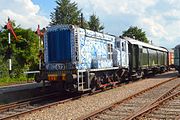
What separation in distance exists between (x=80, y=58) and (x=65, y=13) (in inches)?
1918

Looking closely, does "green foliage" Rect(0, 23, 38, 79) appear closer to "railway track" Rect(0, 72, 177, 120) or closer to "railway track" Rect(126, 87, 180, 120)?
"railway track" Rect(0, 72, 177, 120)

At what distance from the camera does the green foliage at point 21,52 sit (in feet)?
87.7

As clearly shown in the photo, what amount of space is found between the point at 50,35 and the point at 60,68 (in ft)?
6.33

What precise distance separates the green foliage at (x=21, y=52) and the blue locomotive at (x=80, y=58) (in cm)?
1109

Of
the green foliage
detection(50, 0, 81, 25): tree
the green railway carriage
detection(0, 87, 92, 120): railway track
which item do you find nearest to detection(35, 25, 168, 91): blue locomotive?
detection(0, 87, 92, 120): railway track

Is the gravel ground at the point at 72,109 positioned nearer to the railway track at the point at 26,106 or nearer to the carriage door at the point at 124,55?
the railway track at the point at 26,106

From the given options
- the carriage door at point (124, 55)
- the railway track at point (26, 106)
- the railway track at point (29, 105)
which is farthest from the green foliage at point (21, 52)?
the railway track at point (26, 106)

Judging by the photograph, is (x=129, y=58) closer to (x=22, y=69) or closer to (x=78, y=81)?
(x=78, y=81)

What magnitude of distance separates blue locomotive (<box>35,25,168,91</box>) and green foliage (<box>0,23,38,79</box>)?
11.1 metres

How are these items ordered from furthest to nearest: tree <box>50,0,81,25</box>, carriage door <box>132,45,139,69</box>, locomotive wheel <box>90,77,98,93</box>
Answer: tree <box>50,0,81,25</box> < carriage door <box>132,45,139,69</box> < locomotive wheel <box>90,77,98,93</box>

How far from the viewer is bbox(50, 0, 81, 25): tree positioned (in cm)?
6222

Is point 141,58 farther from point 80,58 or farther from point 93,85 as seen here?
point 80,58

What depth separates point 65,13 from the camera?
62.5m

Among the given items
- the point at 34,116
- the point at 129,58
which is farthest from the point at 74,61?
the point at 129,58
